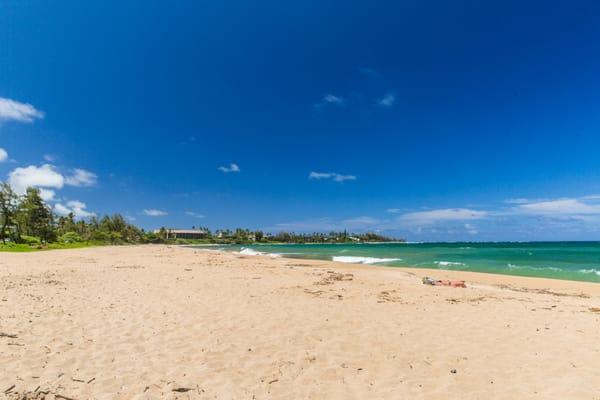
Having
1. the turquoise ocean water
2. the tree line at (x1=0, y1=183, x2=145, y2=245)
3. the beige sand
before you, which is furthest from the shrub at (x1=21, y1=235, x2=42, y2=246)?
the beige sand

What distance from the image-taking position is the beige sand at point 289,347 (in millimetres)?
5293

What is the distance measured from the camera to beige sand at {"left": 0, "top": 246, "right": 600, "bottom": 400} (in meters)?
5.29

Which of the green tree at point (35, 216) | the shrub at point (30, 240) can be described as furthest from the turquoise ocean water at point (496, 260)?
the green tree at point (35, 216)

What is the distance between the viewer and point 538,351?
7.09m

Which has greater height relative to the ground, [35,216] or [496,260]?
[35,216]

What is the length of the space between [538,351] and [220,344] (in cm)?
673

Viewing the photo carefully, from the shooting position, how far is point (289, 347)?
713 centimetres

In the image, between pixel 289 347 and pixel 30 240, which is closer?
pixel 289 347

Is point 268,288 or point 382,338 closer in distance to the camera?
point 382,338

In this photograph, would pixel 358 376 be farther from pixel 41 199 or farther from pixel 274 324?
pixel 41 199

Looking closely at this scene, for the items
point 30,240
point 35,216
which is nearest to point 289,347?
point 30,240

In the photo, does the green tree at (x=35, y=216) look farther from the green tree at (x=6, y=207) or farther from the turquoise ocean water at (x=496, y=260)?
the turquoise ocean water at (x=496, y=260)

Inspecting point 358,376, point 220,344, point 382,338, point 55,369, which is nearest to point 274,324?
point 220,344

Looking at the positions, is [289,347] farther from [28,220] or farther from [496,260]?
[28,220]
